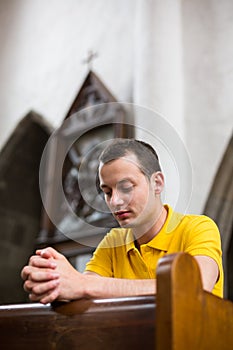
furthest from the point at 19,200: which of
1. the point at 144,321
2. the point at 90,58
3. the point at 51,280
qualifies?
the point at 144,321

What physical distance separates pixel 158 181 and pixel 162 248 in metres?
0.17

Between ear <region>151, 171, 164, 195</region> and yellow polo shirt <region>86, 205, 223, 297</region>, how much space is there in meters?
0.08

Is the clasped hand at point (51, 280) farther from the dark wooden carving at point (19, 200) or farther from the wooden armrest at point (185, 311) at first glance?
the dark wooden carving at point (19, 200)

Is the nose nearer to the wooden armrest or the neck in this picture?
the neck

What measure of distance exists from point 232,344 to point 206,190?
2.44 metres

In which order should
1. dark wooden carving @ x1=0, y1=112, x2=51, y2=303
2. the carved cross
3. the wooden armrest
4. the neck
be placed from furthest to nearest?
dark wooden carving @ x1=0, y1=112, x2=51, y2=303, the carved cross, the neck, the wooden armrest

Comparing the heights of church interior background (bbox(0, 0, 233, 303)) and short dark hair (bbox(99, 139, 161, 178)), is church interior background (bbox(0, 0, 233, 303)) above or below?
above

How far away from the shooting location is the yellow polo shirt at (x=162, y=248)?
3.63 ft

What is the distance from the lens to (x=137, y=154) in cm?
115

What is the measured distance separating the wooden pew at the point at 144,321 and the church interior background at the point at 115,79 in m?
0.44

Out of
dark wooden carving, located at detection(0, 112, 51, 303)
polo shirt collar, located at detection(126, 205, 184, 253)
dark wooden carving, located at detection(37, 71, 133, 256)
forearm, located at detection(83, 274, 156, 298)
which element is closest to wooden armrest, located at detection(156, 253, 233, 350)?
forearm, located at detection(83, 274, 156, 298)

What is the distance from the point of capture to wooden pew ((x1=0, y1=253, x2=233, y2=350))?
0.71m

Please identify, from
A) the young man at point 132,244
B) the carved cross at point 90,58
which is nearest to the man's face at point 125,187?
the young man at point 132,244

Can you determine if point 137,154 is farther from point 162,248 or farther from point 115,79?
point 115,79
